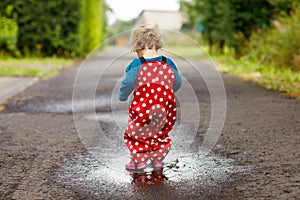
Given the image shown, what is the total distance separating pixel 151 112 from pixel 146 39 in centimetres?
60

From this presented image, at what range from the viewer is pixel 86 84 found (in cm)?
1217

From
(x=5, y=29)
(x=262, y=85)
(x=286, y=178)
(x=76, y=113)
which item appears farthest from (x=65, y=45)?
(x=286, y=178)

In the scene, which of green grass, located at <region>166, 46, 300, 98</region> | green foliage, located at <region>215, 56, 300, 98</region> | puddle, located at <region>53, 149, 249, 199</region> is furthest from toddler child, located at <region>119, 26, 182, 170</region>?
green foliage, located at <region>215, 56, 300, 98</region>

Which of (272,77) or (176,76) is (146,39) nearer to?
(176,76)

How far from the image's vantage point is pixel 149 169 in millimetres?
4246

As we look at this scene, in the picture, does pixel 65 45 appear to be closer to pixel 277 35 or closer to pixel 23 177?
pixel 277 35

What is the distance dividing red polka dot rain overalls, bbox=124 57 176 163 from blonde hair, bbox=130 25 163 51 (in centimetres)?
11

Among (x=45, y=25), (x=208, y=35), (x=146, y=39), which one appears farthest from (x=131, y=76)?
(x=208, y=35)

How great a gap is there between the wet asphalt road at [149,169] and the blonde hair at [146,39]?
37.9 inches

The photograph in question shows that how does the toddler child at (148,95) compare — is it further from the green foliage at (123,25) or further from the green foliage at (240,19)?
the green foliage at (240,19)

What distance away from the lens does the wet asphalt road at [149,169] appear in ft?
12.1

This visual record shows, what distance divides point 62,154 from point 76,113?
2658 mm

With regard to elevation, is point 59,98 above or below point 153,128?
below

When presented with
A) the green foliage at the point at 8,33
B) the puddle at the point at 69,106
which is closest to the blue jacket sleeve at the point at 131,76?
the puddle at the point at 69,106
